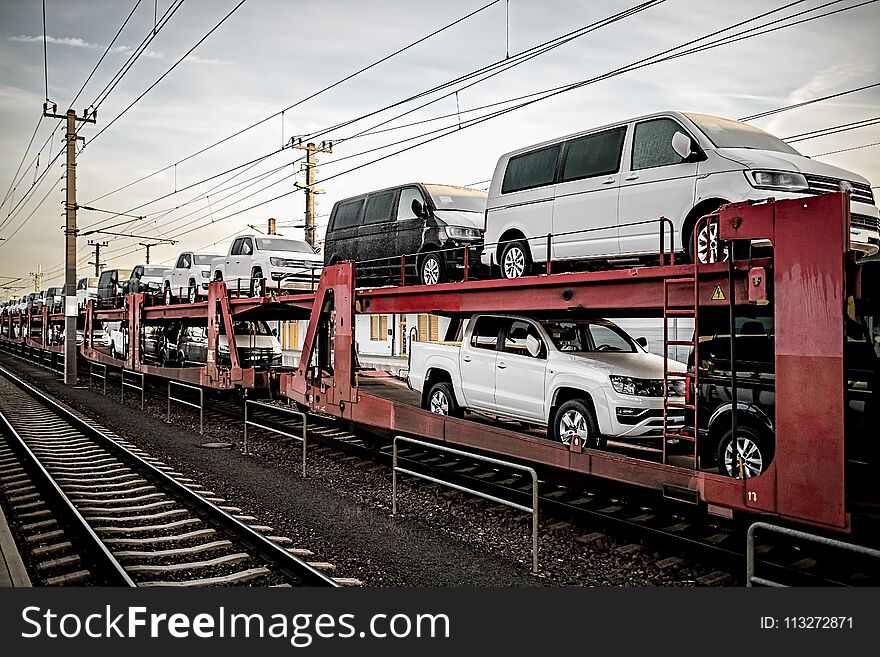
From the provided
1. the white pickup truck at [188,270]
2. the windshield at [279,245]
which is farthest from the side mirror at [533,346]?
the white pickup truck at [188,270]

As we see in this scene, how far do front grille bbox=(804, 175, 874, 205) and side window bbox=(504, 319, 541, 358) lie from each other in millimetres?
3168

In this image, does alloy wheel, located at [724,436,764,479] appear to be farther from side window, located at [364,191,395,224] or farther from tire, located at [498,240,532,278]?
side window, located at [364,191,395,224]

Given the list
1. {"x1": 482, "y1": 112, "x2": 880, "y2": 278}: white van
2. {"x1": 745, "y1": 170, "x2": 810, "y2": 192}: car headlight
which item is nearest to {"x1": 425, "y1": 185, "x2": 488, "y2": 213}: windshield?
{"x1": 482, "y1": 112, "x2": 880, "y2": 278}: white van

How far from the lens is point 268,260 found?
60.8 ft

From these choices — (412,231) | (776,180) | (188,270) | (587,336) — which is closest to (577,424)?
(587,336)

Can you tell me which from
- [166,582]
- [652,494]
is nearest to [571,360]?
[652,494]

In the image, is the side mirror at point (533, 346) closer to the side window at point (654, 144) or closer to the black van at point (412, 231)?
the side window at point (654, 144)

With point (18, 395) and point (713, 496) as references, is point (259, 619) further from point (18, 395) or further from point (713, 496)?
point (18, 395)

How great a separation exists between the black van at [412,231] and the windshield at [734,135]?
4.01m

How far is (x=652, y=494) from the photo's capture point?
7016 millimetres

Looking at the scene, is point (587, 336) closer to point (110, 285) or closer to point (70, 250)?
point (70, 250)

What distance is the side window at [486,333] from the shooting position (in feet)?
30.6

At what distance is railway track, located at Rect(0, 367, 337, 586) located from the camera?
6.53 meters

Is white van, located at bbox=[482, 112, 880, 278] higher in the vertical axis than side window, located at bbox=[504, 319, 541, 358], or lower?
higher
